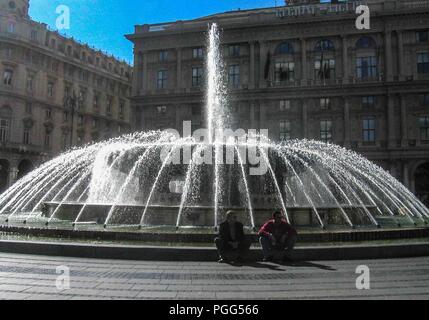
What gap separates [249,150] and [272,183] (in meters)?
1.69

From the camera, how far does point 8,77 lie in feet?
181

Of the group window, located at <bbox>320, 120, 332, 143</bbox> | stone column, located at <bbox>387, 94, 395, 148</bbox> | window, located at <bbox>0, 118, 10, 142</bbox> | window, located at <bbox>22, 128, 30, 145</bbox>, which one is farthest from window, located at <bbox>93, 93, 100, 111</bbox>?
stone column, located at <bbox>387, 94, 395, 148</bbox>

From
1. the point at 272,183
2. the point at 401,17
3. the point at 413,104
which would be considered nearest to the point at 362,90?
the point at 413,104

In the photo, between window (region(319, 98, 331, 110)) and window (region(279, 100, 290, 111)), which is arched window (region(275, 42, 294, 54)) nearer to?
window (region(279, 100, 290, 111))

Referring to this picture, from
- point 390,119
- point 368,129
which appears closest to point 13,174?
point 368,129

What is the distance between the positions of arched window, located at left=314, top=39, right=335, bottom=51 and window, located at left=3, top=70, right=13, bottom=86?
38.7 metres

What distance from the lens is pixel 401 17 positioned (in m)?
47.9

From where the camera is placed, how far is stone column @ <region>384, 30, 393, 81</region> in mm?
47891

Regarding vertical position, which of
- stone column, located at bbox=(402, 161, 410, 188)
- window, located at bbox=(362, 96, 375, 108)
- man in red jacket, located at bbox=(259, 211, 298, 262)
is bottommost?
man in red jacket, located at bbox=(259, 211, 298, 262)

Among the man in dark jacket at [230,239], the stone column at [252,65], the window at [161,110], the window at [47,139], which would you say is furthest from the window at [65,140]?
the man in dark jacket at [230,239]

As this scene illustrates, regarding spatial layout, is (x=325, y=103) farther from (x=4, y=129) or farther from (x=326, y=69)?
(x=4, y=129)

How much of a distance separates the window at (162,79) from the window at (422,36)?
1197 inches

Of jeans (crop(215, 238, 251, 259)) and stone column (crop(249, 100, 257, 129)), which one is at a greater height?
stone column (crop(249, 100, 257, 129))
